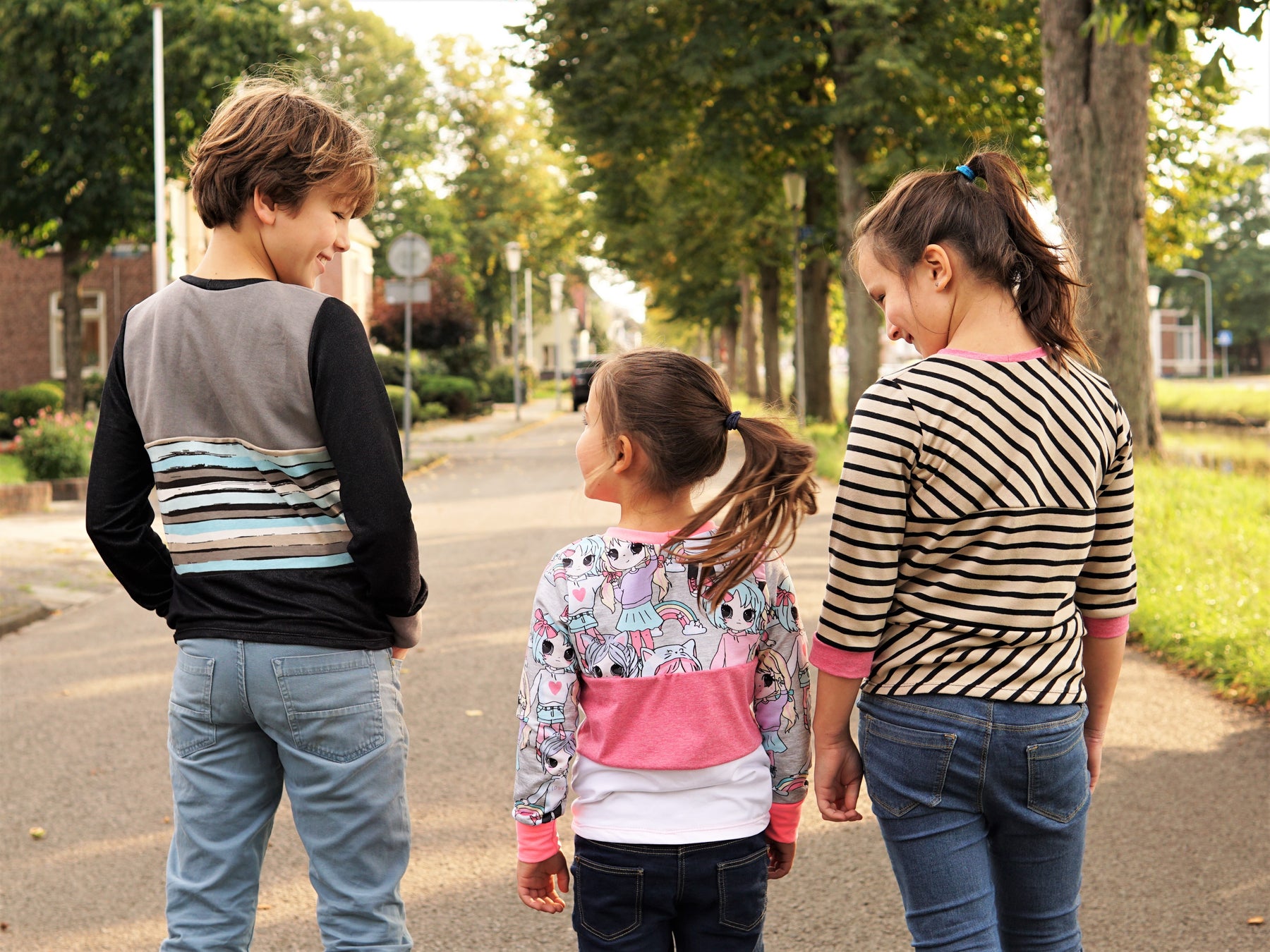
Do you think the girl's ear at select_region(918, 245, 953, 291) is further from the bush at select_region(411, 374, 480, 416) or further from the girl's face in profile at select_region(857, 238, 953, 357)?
the bush at select_region(411, 374, 480, 416)

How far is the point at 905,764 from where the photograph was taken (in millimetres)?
2027

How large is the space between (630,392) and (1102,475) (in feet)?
2.56

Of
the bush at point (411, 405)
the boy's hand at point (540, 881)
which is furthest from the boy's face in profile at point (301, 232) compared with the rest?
the bush at point (411, 405)

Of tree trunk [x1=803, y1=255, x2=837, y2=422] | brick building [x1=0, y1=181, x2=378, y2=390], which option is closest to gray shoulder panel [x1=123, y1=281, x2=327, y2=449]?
tree trunk [x1=803, y1=255, x2=837, y2=422]

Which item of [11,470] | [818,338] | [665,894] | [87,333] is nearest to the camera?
[665,894]

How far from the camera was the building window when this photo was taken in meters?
31.4

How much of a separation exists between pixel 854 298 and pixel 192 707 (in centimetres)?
1919

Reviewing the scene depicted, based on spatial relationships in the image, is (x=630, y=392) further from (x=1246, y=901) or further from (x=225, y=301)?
(x=1246, y=901)

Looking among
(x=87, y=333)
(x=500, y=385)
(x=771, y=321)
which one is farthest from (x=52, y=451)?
(x=500, y=385)

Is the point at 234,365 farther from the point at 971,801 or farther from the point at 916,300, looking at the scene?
the point at 971,801

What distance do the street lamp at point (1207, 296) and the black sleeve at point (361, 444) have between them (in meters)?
64.2

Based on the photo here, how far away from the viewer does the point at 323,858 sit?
7.41 ft

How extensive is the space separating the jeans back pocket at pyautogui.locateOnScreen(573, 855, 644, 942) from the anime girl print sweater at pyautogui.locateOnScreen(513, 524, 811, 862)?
5 centimetres

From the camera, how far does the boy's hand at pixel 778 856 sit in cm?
225
